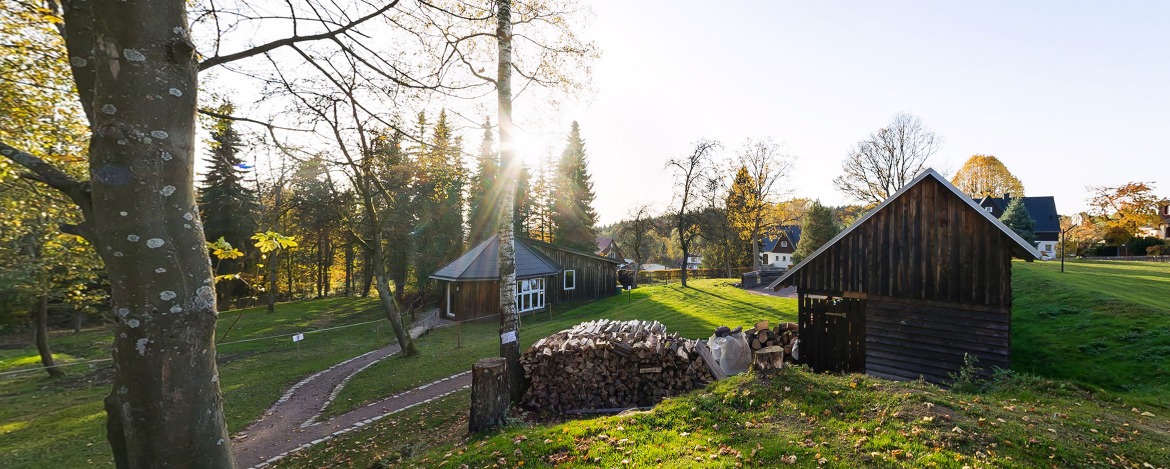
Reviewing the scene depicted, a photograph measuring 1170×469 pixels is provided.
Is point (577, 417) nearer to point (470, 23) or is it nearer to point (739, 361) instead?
point (739, 361)

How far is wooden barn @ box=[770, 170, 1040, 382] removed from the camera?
371 inches

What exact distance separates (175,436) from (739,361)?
10.6m

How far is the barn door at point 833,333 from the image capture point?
1096 centimetres

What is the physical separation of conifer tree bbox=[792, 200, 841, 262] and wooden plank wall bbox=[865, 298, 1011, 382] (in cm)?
2662

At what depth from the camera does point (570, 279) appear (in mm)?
29531

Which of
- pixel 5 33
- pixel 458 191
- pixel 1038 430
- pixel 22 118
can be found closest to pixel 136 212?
pixel 5 33

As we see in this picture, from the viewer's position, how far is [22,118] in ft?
24.4

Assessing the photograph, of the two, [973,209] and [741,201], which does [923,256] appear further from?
[741,201]

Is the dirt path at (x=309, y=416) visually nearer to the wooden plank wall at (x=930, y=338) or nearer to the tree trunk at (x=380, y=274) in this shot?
the tree trunk at (x=380, y=274)

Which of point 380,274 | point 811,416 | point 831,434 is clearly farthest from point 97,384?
point 831,434

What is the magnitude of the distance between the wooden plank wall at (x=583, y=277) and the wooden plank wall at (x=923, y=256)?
18.8 m

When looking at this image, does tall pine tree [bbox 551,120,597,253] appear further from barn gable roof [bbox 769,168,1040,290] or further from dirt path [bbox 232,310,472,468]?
barn gable roof [bbox 769,168,1040,290]

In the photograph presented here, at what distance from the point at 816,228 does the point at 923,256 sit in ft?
91.1

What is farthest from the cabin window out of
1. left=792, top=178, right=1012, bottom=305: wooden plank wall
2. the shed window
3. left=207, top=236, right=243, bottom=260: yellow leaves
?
left=207, top=236, right=243, bottom=260: yellow leaves
